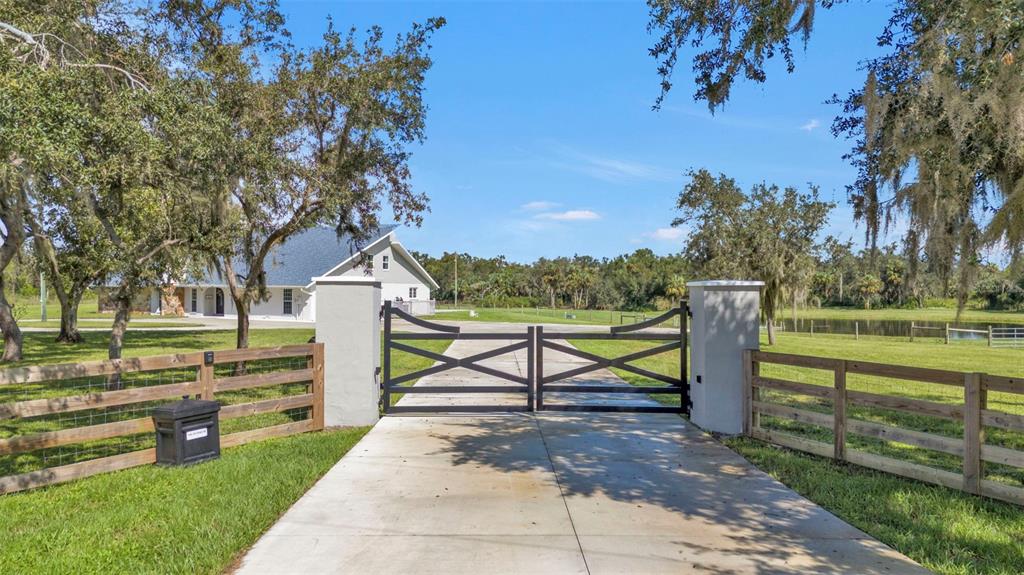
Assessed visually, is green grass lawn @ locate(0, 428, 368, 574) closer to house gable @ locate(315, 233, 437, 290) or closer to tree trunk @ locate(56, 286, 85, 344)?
tree trunk @ locate(56, 286, 85, 344)

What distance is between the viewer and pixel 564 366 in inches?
549

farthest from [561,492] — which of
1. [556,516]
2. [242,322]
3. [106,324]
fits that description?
[106,324]

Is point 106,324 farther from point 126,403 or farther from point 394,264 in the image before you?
point 126,403

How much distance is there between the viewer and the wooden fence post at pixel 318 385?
735 cm

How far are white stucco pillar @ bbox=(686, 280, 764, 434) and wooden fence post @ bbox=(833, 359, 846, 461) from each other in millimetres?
1332

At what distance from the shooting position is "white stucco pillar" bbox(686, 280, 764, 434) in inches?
287

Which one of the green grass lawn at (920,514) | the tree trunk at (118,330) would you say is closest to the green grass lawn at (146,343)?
the tree trunk at (118,330)

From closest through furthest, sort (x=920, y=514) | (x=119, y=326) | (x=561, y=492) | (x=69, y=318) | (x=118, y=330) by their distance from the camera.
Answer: (x=920, y=514) → (x=561, y=492) → (x=118, y=330) → (x=119, y=326) → (x=69, y=318)

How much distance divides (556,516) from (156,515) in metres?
2.90

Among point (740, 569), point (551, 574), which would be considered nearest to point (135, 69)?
point (551, 574)

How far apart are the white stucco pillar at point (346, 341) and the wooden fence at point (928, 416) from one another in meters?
4.69

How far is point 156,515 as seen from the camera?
4430 millimetres

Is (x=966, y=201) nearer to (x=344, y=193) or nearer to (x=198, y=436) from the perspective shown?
(x=198, y=436)

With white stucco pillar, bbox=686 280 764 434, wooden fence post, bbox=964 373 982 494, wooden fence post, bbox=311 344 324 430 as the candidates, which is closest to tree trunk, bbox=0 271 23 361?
wooden fence post, bbox=311 344 324 430
